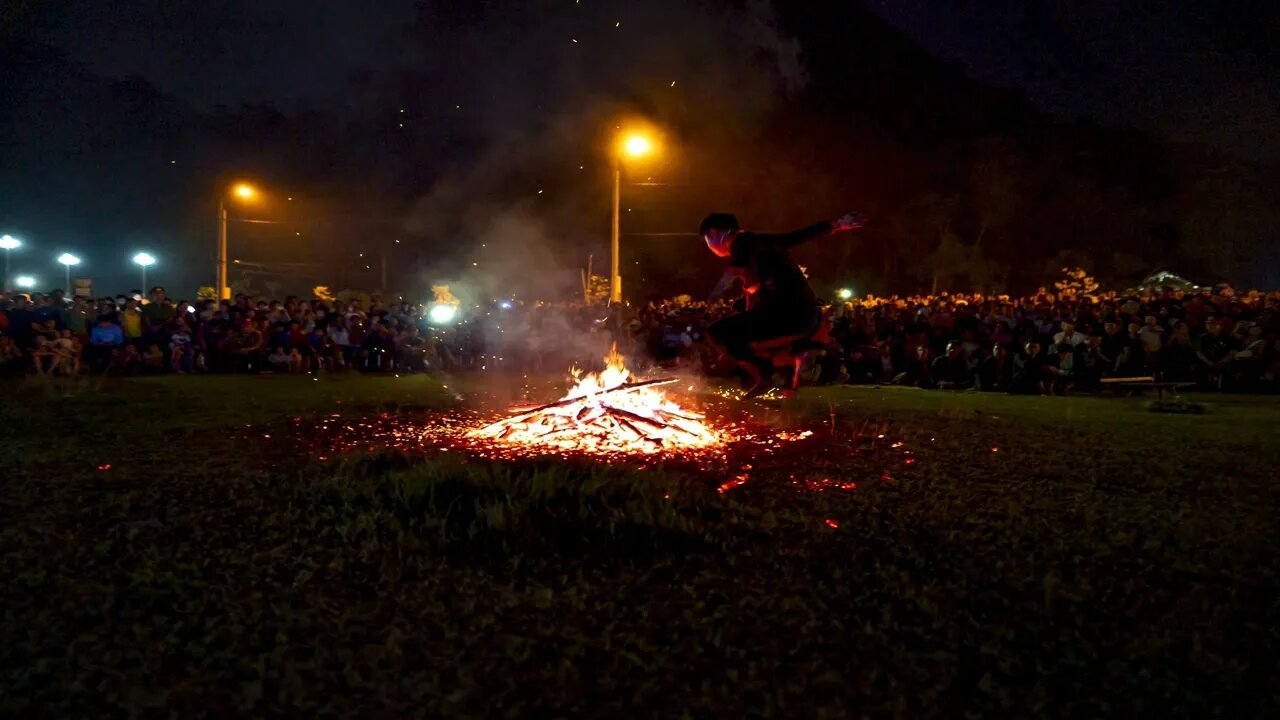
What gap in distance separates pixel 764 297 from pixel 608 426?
2.38 m

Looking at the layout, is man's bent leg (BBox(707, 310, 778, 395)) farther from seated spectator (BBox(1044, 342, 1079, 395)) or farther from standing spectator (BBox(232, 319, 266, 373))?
standing spectator (BBox(232, 319, 266, 373))

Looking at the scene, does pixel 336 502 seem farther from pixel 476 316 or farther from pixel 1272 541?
pixel 476 316

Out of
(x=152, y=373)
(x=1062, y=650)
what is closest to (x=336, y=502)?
(x=1062, y=650)

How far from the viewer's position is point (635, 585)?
14.3 ft

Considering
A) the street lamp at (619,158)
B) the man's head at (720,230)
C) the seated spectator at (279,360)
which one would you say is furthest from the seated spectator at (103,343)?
the man's head at (720,230)

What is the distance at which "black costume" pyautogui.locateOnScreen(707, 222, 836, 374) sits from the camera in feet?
25.4

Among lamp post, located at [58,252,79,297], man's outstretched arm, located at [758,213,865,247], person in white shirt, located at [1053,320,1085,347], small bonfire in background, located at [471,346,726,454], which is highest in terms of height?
lamp post, located at [58,252,79,297]

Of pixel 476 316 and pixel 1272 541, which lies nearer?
pixel 1272 541

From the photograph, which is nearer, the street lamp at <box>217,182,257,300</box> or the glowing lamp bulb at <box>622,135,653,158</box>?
the glowing lamp bulb at <box>622,135,653,158</box>

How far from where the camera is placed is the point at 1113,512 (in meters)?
5.86

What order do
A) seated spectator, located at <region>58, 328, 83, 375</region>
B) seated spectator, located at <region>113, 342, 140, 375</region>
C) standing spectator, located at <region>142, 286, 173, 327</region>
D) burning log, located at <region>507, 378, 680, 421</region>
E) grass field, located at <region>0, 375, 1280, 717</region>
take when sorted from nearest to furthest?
grass field, located at <region>0, 375, 1280, 717</region> → burning log, located at <region>507, 378, 680, 421</region> → seated spectator, located at <region>58, 328, 83, 375</region> → seated spectator, located at <region>113, 342, 140, 375</region> → standing spectator, located at <region>142, 286, 173, 327</region>

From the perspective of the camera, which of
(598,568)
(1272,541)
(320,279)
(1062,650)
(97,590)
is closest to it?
(1062,650)

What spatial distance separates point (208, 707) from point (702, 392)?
11.5 metres

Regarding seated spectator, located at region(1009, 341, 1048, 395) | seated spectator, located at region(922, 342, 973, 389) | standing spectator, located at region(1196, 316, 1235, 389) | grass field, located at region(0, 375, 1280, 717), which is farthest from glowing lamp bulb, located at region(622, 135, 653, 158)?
grass field, located at region(0, 375, 1280, 717)
